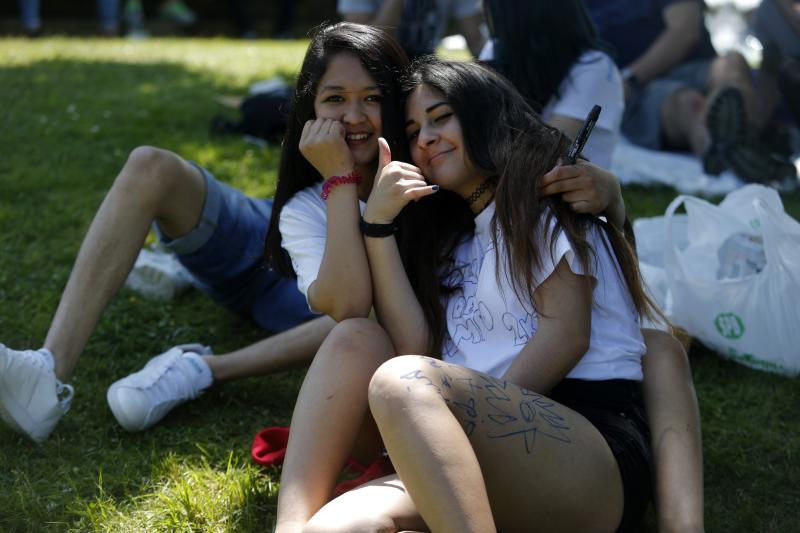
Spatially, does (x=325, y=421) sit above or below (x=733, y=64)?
below

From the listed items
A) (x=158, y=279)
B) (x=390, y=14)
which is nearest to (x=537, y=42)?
(x=390, y=14)

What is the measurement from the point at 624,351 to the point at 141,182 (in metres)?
1.61

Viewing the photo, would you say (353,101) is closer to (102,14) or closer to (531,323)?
(531,323)

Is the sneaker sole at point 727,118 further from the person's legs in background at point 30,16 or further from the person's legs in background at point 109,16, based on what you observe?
the person's legs in background at point 109,16

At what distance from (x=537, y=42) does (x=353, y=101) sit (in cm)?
112

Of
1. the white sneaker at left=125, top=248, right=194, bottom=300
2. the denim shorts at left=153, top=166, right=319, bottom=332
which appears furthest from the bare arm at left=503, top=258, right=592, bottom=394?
the white sneaker at left=125, top=248, right=194, bottom=300

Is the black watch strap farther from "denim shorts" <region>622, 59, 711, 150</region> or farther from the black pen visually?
"denim shorts" <region>622, 59, 711, 150</region>

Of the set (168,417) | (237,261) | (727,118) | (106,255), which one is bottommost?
(168,417)

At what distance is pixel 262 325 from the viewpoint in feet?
11.3

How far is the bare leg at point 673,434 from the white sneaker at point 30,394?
162cm

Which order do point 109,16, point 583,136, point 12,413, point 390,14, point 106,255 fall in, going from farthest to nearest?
point 109,16, point 390,14, point 106,255, point 12,413, point 583,136

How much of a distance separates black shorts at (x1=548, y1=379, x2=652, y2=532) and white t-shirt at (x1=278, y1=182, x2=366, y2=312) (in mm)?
741

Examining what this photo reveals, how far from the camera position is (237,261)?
10.8ft

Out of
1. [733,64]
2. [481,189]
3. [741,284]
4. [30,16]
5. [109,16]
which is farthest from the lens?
Answer: [109,16]
